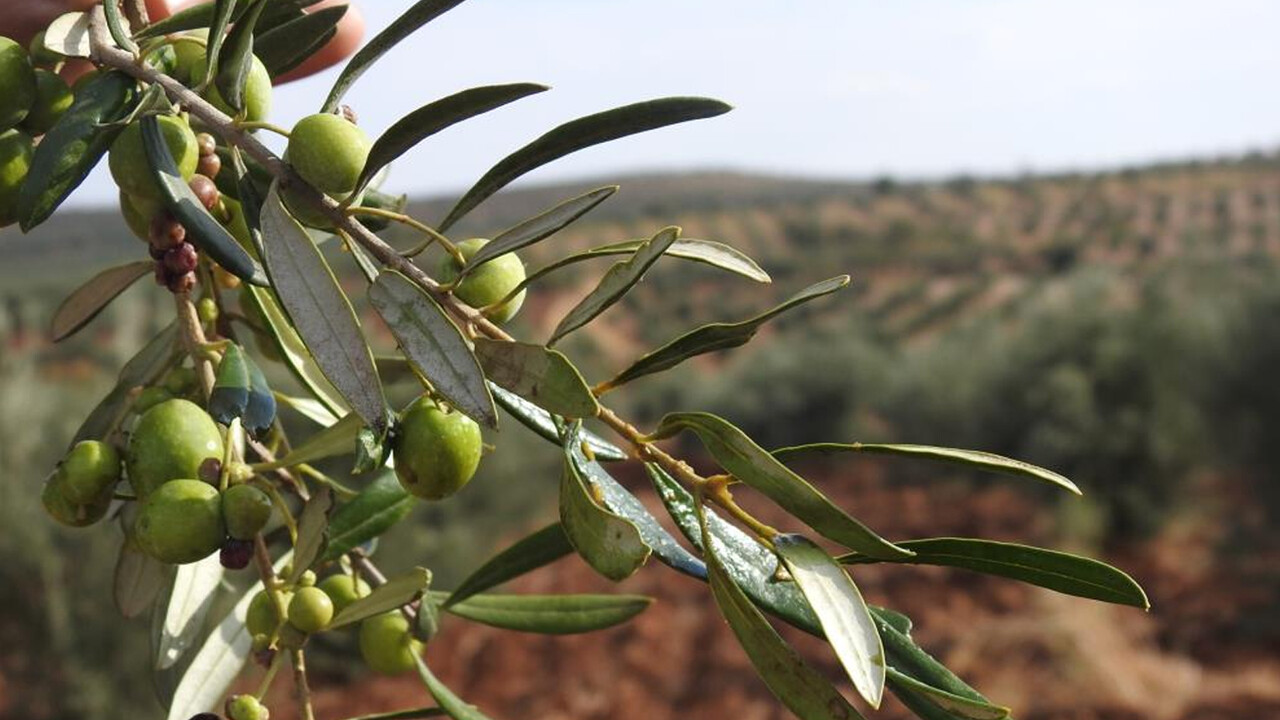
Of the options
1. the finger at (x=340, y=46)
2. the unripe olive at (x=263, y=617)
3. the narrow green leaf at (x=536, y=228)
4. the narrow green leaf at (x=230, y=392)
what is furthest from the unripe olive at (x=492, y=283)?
the finger at (x=340, y=46)

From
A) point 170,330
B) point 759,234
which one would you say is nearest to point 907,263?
point 759,234

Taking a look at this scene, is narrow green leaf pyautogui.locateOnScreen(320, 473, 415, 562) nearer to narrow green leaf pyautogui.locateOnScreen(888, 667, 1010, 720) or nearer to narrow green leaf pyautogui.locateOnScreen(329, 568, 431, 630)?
narrow green leaf pyautogui.locateOnScreen(329, 568, 431, 630)

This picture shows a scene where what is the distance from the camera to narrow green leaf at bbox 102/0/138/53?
580mm

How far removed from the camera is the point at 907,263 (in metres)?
28.5

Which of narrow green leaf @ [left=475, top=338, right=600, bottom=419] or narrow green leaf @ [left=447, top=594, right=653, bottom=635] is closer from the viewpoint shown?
narrow green leaf @ [left=475, top=338, right=600, bottom=419]

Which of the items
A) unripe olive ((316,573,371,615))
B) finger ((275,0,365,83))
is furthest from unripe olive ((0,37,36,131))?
finger ((275,0,365,83))

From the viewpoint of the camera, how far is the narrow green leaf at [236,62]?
0.58 m

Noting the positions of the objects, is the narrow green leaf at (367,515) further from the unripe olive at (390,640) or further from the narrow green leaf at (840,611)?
the narrow green leaf at (840,611)

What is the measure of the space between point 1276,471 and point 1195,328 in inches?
50.9

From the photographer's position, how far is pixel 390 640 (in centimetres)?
77

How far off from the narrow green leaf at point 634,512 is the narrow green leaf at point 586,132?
154 mm

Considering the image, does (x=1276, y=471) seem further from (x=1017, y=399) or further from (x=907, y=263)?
(x=907, y=263)

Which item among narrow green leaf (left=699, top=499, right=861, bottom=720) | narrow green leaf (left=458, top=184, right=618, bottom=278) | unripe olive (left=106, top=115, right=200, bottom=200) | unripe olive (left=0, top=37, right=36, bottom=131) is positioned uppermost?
unripe olive (left=0, top=37, right=36, bottom=131)

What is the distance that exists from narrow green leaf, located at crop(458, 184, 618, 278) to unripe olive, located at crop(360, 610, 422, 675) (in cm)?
29
